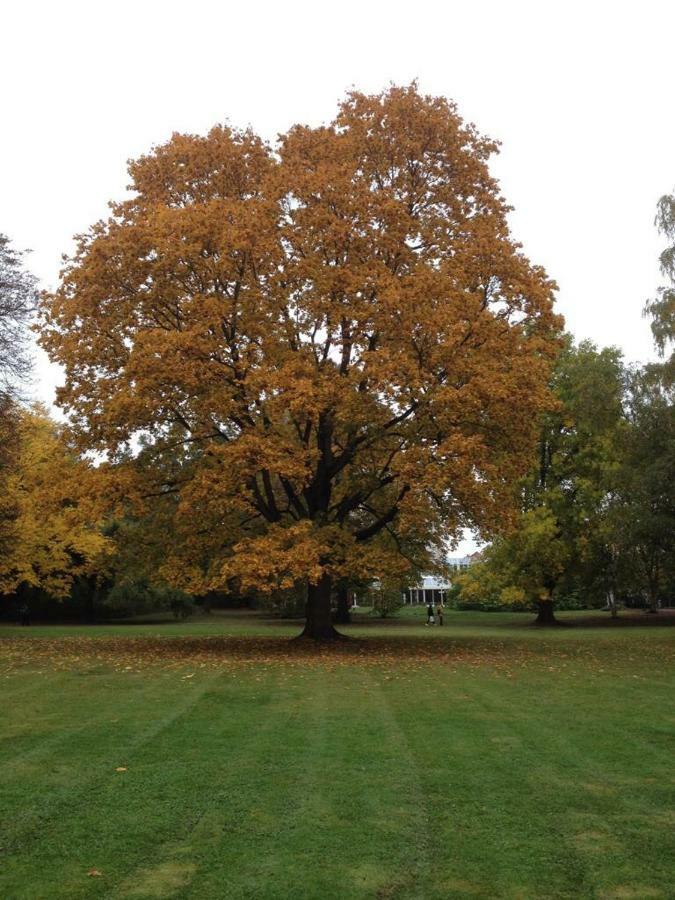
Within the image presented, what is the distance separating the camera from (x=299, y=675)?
15328mm

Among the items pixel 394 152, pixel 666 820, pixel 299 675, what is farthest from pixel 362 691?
pixel 394 152

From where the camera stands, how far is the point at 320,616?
23984mm

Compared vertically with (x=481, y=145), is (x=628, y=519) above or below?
below

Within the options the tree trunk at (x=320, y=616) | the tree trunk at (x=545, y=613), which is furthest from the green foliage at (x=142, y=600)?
the tree trunk at (x=320, y=616)

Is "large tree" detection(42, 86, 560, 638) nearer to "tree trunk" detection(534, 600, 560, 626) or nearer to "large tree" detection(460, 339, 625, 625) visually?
"large tree" detection(460, 339, 625, 625)

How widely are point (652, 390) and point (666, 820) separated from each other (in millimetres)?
23283

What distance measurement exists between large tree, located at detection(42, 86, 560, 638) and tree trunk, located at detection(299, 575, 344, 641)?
66 millimetres

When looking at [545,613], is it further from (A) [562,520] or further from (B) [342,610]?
(B) [342,610]

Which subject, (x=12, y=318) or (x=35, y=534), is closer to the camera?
(x=12, y=318)

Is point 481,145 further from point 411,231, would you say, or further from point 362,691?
point 362,691

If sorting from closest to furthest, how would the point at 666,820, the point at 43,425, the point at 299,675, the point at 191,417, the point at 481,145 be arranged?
the point at 666,820 → the point at 299,675 → the point at 191,417 → the point at 481,145 → the point at 43,425

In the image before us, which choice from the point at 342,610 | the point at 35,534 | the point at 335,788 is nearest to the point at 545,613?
the point at 342,610

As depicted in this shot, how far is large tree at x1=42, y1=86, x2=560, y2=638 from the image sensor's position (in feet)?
63.5

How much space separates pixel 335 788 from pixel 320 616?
1685 centimetres
